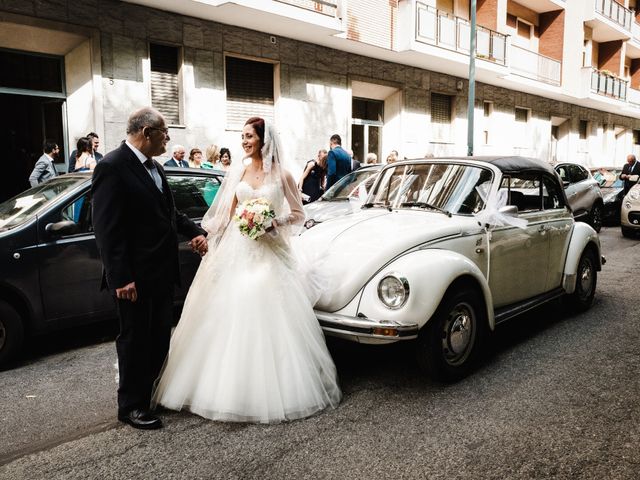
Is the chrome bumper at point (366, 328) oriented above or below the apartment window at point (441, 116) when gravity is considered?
below

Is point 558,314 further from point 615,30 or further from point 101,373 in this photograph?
point 615,30

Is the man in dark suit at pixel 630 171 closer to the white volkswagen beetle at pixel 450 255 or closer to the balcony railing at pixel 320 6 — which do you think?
the balcony railing at pixel 320 6

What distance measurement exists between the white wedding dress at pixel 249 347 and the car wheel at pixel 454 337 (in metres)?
0.75

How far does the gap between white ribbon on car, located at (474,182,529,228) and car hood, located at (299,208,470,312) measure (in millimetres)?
165

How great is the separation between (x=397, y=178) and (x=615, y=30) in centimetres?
3086

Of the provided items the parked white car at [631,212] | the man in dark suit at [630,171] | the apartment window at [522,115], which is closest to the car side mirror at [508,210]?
the parked white car at [631,212]

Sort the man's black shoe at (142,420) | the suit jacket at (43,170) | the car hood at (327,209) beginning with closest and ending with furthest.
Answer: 1. the man's black shoe at (142,420)
2. the car hood at (327,209)
3. the suit jacket at (43,170)

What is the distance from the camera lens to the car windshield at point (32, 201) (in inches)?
207

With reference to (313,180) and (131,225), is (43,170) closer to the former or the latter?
(313,180)

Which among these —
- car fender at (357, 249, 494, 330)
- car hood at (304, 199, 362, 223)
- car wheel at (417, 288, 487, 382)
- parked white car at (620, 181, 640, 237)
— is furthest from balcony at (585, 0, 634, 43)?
car fender at (357, 249, 494, 330)

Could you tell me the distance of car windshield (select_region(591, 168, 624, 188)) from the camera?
16.6 meters

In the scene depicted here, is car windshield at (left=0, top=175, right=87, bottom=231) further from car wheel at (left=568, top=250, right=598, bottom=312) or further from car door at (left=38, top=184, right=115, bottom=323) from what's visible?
car wheel at (left=568, top=250, right=598, bottom=312)

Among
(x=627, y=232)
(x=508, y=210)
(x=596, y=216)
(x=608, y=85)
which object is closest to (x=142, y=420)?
(x=508, y=210)

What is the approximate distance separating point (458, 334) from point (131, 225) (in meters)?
2.59
